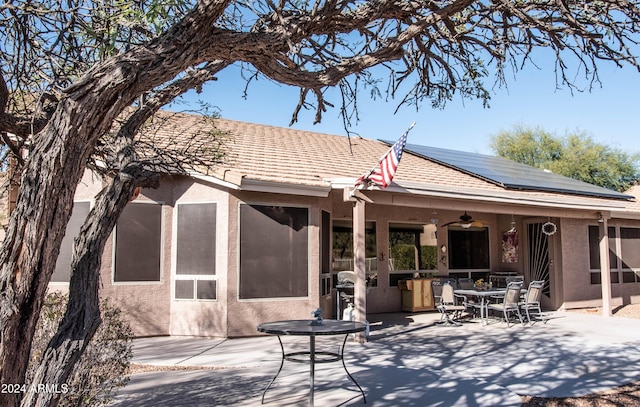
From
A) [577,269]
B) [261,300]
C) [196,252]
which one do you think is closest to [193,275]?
A: [196,252]

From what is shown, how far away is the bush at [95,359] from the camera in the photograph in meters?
4.10

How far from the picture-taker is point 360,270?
9.71m

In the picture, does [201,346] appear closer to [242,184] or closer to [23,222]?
[242,184]

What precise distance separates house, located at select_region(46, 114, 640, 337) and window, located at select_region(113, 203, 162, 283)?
0.8 inches

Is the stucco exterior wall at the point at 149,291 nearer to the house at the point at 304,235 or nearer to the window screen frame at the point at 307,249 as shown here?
the house at the point at 304,235

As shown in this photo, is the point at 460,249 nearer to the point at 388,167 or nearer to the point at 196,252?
the point at 388,167

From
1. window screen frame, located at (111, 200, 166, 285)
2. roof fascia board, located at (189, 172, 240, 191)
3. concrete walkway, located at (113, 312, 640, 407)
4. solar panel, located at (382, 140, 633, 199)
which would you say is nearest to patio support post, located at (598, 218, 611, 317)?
solar panel, located at (382, 140, 633, 199)

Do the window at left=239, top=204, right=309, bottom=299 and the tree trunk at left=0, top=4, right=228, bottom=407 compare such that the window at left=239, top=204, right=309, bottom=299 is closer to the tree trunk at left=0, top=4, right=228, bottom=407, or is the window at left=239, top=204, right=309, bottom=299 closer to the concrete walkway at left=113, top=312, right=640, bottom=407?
the concrete walkway at left=113, top=312, right=640, bottom=407

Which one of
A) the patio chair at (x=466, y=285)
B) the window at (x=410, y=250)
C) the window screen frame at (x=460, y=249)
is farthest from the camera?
the window screen frame at (x=460, y=249)

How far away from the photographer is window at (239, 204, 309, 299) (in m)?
10.3

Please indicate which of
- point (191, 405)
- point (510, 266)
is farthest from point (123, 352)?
point (510, 266)

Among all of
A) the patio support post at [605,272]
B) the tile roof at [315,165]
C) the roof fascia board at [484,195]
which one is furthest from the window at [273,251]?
the patio support post at [605,272]

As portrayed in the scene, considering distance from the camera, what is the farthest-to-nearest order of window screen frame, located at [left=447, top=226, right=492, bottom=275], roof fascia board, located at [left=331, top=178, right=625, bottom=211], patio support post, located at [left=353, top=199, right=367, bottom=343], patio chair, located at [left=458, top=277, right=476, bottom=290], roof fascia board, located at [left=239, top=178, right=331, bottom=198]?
window screen frame, located at [left=447, top=226, right=492, bottom=275]
patio chair, located at [left=458, top=277, right=476, bottom=290]
roof fascia board, located at [left=331, top=178, right=625, bottom=211]
roof fascia board, located at [left=239, top=178, right=331, bottom=198]
patio support post, located at [left=353, top=199, right=367, bottom=343]

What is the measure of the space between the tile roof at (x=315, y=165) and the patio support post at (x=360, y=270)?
2.52 ft
